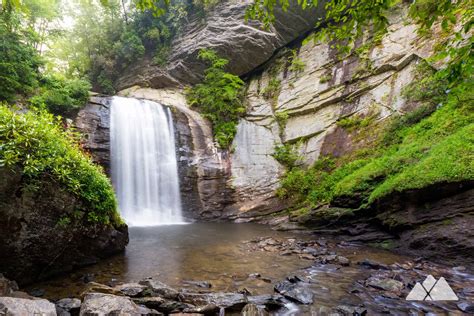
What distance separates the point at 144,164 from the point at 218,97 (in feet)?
21.9

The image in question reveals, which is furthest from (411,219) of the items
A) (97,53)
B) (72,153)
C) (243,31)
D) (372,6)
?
(97,53)

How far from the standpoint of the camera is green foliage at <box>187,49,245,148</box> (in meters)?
16.6

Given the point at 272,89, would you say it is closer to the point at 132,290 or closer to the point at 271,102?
the point at 271,102

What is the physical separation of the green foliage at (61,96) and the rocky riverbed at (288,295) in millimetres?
10935

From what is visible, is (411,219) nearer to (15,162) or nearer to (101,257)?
(101,257)

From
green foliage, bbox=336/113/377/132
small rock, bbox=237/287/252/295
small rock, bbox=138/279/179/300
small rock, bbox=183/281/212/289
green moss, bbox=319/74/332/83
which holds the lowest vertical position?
small rock, bbox=237/287/252/295

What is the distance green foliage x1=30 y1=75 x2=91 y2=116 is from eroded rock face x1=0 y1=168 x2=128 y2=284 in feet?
30.7

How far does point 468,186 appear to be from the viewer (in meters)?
5.58

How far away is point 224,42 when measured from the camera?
17.7 m

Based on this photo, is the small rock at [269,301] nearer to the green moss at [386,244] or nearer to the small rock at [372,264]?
the small rock at [372,264]

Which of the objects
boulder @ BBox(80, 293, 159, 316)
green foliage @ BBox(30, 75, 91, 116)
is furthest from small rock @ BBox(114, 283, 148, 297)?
green foliage @ BBox(30, 75, 91, 116)

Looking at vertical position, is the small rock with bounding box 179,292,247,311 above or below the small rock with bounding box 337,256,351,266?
above

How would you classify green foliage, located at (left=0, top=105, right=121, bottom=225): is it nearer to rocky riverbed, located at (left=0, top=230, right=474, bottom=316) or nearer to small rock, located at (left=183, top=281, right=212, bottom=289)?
rocky riverbed, located at (left=0, top=230, right=474, bottom=316)

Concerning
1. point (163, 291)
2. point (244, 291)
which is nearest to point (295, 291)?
point (244, 291)
